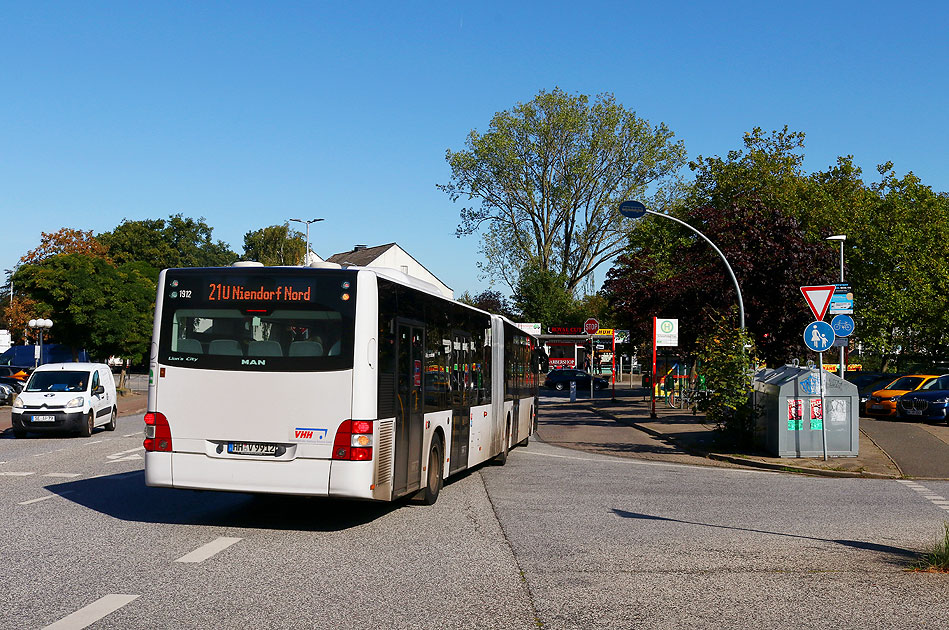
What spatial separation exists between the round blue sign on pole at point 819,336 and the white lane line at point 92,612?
14558mm

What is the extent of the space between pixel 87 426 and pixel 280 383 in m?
16.0

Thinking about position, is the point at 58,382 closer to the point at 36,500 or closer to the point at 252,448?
the point at 36,500

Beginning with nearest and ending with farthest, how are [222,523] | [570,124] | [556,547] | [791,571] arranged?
1. [791,571]
2. [556,547]
3. [222,523]
4. [570,124]

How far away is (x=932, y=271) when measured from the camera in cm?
4381

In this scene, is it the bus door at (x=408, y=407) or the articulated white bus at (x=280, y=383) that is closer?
the articulated white bus at (x=280, y=383)

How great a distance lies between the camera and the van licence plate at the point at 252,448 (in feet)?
32.3

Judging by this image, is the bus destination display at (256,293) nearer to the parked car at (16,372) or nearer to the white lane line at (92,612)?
the white lane line at (92,612)

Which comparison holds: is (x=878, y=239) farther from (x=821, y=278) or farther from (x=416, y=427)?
(x=416, y=427)

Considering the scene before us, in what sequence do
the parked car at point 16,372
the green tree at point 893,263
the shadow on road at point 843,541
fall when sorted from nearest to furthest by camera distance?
the shadow on road at point 843,541, the green tree at point 893,263, the parked car at point 16,372

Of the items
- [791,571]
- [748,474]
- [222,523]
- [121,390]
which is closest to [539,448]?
[748,474]

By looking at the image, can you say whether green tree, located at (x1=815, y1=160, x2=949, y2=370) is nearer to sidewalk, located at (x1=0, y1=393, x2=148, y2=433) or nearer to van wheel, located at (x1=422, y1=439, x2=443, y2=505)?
sidewalk, located at (x1=0, y1=393, x2=148, y2=433)

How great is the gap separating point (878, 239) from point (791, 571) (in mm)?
38358

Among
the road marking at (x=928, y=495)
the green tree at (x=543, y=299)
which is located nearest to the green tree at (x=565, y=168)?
the green tree at (x=543, y=299)

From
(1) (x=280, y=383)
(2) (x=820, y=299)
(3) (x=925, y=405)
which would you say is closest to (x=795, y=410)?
(2) (x=820, y=299)
